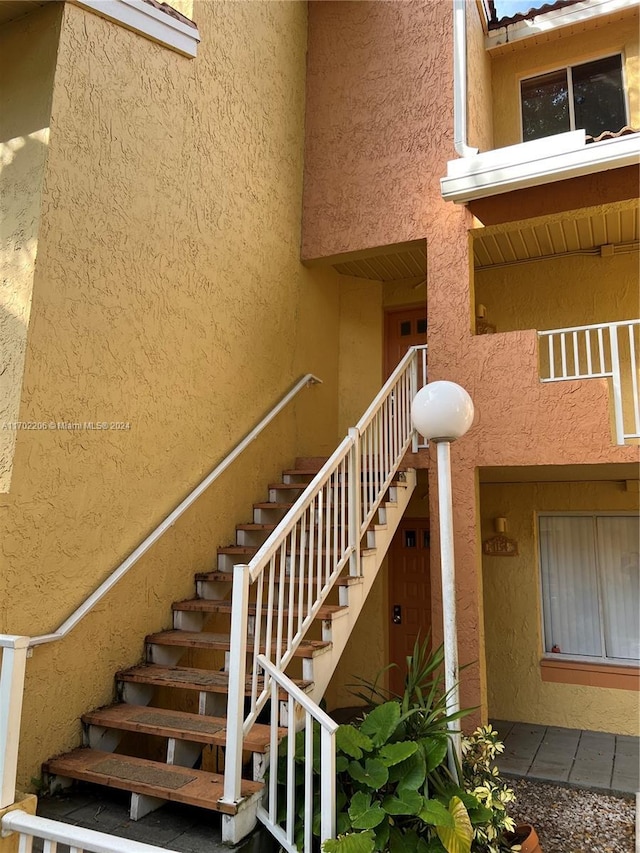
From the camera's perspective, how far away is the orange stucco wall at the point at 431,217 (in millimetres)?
5309

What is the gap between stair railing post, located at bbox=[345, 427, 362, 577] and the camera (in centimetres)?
462

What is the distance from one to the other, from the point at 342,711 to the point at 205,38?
7734 millimetres

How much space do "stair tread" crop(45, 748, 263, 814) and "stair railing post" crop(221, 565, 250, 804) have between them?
100mm

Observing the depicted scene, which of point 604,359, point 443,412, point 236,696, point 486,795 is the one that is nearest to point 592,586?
point 604,359

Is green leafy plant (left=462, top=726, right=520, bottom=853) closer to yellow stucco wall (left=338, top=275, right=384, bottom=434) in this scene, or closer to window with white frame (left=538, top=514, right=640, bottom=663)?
window with white frame (left=538, top=514, right=640, bottom=663)

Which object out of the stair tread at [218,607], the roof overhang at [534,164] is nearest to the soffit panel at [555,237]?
the roof overhang at [534,164]

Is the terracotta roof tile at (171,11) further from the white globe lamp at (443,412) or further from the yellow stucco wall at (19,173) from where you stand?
the white globe lamp at (443,412)

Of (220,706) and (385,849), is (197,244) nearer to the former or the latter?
(220,706)

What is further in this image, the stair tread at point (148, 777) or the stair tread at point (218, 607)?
the stair tread at point (218, 607)

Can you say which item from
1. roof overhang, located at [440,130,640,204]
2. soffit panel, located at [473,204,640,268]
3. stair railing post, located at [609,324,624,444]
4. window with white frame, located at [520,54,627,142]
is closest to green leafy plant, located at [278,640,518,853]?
stair railing post, located at [609,324,624,444]

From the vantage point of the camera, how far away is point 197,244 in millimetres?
5375

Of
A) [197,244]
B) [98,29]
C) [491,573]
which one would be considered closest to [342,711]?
[491,573]

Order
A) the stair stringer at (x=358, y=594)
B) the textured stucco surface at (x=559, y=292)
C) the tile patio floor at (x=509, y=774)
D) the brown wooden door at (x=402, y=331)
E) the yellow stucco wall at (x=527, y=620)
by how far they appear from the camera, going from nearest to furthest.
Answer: the tile patio floor at (x=509, y=774)
the stair stringer at (x=358, y=594)
the yellow stucco wall at (x=527, y=620)
the textured stucco surface at (x=559, y=292)
the brown wooden door at (x=402, y=331)

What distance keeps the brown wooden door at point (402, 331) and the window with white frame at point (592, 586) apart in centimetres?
303
